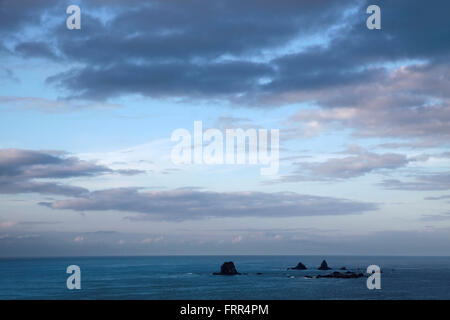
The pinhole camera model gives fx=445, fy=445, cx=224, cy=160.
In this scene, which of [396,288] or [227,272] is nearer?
[396,288]
